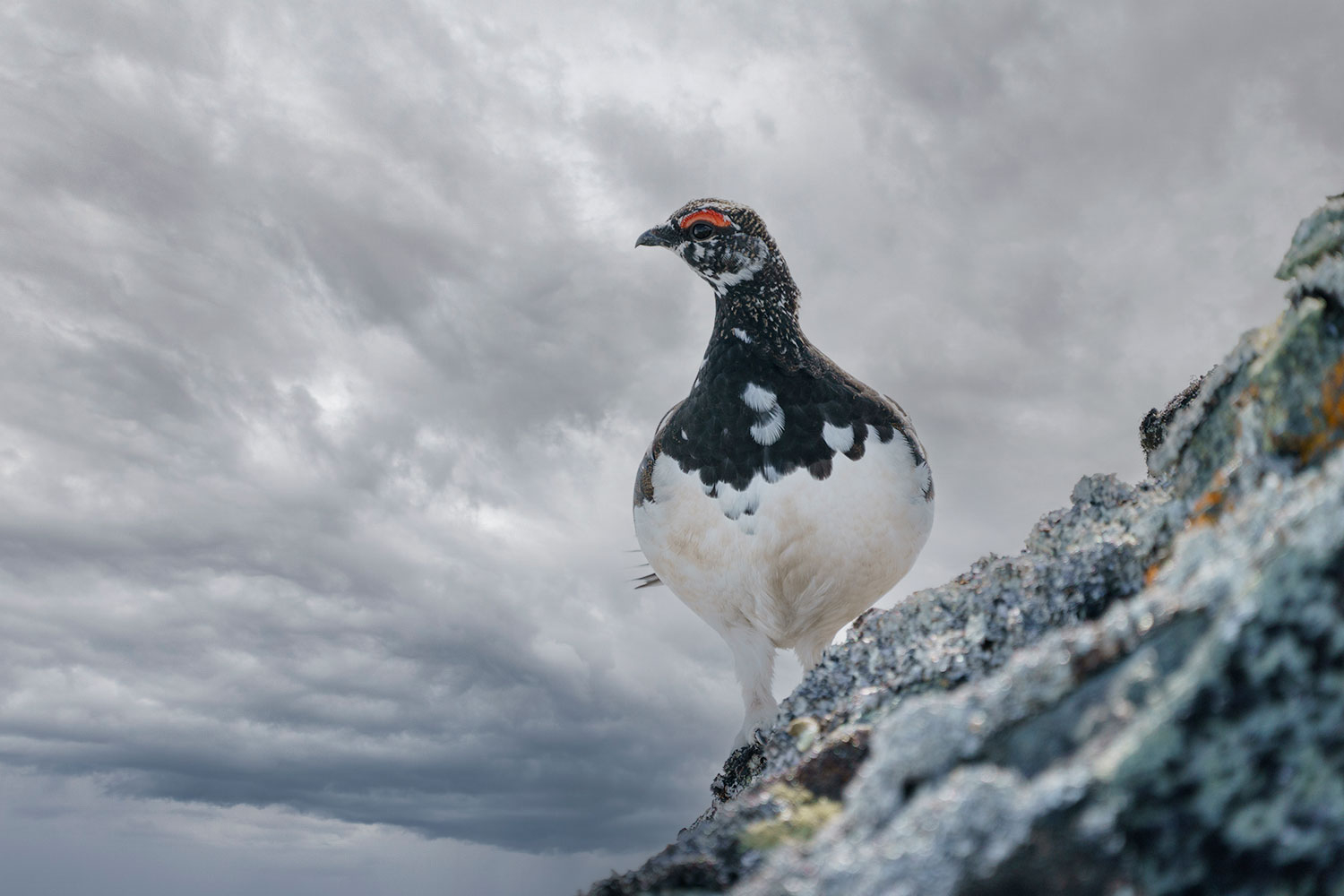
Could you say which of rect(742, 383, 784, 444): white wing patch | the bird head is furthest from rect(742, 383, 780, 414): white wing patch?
the bird head

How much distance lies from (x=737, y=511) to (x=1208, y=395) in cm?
375

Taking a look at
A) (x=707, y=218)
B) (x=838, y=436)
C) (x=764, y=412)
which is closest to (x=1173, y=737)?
(x=838, y=436)

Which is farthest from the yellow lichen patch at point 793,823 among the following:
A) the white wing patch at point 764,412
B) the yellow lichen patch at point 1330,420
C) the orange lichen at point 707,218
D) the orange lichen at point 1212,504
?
the orange lichen at point 707,218

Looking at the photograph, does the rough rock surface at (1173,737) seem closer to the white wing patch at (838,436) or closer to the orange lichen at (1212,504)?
the orange lichen at (1212,504)

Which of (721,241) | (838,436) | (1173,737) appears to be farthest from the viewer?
(721,241)

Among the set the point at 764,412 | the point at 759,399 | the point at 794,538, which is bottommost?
the point at 794,538

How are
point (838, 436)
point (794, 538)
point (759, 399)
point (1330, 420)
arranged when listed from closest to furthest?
point (1330, 420), point (794, 538), point (838, 436), point (759, 399)

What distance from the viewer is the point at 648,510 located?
22.9 ft

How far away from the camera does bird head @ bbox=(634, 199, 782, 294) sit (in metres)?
7.00

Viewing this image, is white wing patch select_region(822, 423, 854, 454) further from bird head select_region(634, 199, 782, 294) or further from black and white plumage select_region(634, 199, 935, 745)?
bird head select_region(634, 199, 782, 294)

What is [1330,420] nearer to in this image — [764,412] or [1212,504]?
[1212,504]

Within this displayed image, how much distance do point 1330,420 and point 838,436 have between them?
13.7 feet

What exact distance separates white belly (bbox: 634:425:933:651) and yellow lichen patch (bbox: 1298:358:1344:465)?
4.01m

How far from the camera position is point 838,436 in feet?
21.0
